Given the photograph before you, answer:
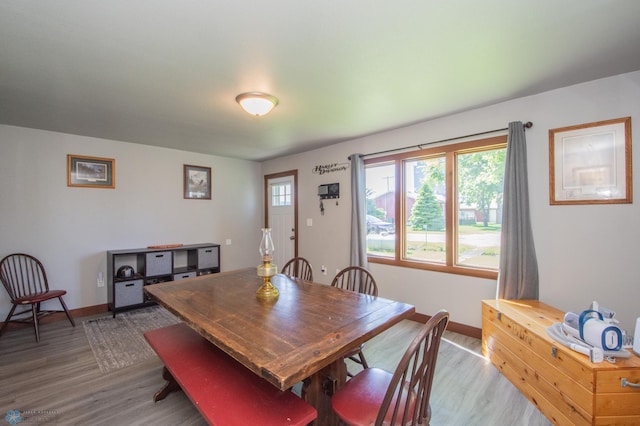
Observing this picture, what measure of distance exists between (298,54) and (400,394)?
77.4 inches

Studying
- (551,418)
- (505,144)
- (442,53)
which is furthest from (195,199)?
(551,418)

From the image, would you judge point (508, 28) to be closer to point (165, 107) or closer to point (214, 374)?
point (214, 374)

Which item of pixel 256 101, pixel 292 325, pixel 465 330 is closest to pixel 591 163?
pixel 465 330

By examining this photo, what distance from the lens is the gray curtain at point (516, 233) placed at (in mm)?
2473

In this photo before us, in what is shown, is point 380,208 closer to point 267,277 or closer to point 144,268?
point 267,277

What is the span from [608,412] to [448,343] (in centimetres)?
132

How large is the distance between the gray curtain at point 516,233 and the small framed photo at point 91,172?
16.1 ft

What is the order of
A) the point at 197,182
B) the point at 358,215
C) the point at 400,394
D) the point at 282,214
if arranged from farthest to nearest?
the point at 282,214 → the point at 197,182 → the point at 358,215 → the point at 400,394

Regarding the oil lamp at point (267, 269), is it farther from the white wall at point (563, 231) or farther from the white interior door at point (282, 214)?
the white interior door at point (282, 214)

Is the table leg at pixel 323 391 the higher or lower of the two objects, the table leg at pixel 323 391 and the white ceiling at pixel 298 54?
the lower

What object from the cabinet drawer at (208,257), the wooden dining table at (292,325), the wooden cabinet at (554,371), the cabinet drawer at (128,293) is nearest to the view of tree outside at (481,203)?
the wooden cabinet at (554,371)

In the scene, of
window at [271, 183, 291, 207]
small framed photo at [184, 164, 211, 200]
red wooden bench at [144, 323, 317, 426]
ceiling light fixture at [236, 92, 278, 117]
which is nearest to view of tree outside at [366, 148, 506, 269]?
window at [271, 183, 291, 207]

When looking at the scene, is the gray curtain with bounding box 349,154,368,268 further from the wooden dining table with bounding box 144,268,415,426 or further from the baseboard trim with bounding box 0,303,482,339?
the wooden dining table with bounding box 144,268,415,426

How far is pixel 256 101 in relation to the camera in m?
2.36
